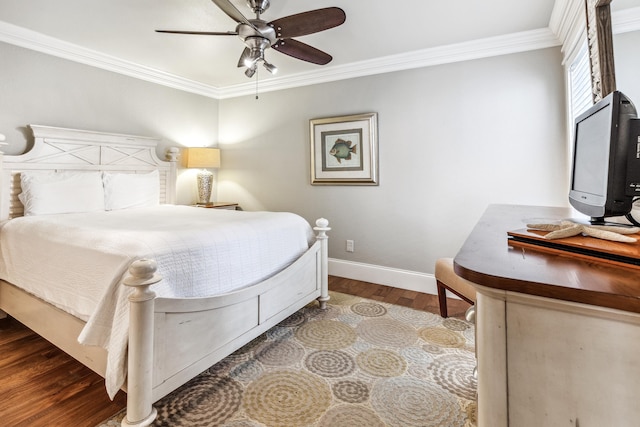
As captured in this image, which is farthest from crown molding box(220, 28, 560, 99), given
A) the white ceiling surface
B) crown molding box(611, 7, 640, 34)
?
crown molding box(611, 7, 640, 34)

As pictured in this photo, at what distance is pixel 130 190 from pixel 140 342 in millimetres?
2313

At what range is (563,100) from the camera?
2.42 meters

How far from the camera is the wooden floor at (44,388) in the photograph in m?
1.41

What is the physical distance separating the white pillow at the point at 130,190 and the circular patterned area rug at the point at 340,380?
78.8 inches

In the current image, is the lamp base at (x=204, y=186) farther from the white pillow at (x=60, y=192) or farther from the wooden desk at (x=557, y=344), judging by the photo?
the wooden desk at (x=557, y=344)

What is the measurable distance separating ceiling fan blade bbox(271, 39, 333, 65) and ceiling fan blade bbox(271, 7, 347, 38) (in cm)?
14

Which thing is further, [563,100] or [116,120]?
[116,120]

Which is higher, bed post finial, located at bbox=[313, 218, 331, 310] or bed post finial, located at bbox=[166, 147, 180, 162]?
bed post finial, located at bbox=[166, 147, 180, 162]

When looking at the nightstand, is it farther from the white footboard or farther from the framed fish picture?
the white footboard

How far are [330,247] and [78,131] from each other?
2775 mm

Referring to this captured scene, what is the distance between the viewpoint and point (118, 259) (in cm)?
137

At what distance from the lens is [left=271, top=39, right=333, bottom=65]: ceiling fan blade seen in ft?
6.81

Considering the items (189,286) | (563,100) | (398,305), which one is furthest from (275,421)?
(563,100)

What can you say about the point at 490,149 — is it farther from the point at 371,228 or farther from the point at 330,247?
the point at 330,247
